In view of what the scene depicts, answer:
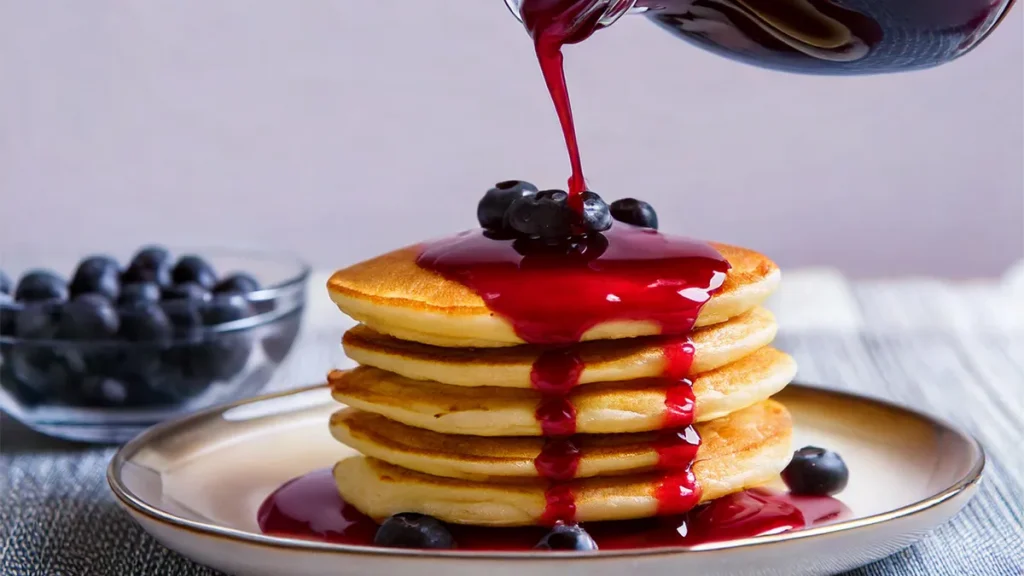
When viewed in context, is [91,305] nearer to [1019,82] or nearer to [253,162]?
[253,162]

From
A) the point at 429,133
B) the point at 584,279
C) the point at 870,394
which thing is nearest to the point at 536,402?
the point at 584,279

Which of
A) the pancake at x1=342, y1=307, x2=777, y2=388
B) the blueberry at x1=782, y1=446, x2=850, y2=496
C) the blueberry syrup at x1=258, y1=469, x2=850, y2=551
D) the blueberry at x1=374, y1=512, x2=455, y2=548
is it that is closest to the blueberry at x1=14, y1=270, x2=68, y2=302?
the blueberry syrup at x1=258, y1=469, x2=850, y2=551

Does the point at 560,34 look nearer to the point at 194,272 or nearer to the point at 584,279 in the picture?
the point at 584,279

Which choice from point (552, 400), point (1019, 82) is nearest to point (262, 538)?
point (552, 400)

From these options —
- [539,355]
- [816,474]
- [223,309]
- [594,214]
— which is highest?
[594,214]

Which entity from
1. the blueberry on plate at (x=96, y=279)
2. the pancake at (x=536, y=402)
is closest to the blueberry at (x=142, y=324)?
the blueberry on plate at (x=96, y=279)

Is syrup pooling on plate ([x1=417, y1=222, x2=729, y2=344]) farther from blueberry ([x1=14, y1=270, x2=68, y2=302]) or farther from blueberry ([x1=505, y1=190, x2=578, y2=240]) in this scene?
blueberry ([x1=14, y1=270, x2=68, y2=302])

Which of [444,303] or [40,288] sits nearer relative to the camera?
[444,303]
